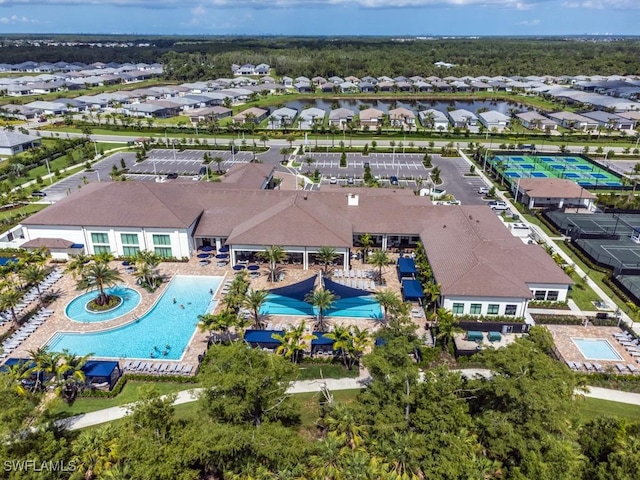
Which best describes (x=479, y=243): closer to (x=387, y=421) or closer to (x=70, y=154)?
(x=387, y=421)

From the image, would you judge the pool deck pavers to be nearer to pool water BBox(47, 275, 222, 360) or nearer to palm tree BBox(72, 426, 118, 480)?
pool water BBox(47, 275, 222, 360)

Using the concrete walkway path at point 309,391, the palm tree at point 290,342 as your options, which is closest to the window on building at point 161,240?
the concrete walkway path at point 309,391

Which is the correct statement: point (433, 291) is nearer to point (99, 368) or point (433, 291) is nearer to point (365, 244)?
point (365, 244)

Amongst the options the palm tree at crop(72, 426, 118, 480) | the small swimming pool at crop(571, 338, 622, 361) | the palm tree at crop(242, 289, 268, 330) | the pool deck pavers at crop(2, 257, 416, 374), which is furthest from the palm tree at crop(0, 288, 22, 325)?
the small swimming pool at crop(571, 338, 622, 361)

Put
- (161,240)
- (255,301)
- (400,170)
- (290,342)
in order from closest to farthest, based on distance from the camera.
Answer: (290,342) < (255,301) < (161,240) < (400,170)

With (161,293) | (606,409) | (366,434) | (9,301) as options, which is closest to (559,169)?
(606,409)
